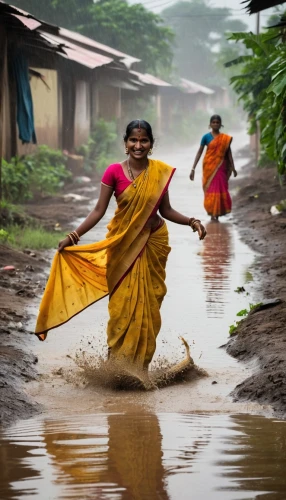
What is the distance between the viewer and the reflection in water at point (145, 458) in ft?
12.7

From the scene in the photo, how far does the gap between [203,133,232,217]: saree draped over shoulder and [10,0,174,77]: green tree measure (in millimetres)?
21257

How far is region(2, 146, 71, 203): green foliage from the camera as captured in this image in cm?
1566

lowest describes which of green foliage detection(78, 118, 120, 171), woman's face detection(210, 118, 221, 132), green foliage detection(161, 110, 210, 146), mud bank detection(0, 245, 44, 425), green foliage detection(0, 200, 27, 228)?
mud bank detection(0, 245, 44, 425)

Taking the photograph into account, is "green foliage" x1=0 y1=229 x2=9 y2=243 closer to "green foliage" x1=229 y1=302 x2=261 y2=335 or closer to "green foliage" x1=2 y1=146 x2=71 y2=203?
"green foliage" x1=2 y1=146 x2=71 y2=203

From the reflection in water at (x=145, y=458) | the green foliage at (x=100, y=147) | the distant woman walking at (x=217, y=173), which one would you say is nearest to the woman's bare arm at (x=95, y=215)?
the reflection in water at (x=145, y=458)

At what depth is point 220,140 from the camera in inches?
600

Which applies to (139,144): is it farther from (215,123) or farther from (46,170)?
(46,170)

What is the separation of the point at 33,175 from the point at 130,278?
1327 cm

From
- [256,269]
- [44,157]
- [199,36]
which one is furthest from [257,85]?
[199,36]

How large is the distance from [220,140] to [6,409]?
10.6m

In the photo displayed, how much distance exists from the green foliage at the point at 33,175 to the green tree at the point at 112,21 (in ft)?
49.4

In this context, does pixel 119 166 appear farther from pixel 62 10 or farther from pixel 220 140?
pixel 62 10

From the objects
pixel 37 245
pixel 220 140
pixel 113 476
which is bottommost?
pixel 113 476

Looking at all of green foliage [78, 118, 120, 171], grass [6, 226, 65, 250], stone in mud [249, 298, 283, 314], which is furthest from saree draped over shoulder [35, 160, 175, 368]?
green foliage [78, 118, 120, 171]
